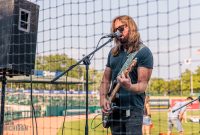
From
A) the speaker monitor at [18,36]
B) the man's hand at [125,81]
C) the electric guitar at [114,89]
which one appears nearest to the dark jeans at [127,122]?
the electric guitar at [114,89]

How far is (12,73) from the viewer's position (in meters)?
4.27

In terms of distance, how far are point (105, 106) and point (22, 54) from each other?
1958mm

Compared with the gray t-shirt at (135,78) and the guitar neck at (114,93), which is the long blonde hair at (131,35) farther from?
the guitar neck at (114,93)

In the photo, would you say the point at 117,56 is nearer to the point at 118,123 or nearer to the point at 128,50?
the point at 128,50

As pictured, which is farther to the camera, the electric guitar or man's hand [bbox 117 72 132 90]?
the electric guitar

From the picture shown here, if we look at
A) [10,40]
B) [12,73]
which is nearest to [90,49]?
[10,40]

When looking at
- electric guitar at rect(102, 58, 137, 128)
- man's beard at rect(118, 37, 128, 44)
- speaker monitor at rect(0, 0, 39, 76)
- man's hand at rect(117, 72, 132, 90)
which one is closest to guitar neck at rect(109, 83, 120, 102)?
electric guitar at rect(102, 58, 137, 128)

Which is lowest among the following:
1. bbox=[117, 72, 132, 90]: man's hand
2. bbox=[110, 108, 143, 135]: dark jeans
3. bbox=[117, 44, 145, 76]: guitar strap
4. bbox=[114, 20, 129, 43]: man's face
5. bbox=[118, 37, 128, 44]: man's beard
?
bbox=[110, 108, 143, 135]: dark jeans

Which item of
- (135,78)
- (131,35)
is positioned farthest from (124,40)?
(135,78)

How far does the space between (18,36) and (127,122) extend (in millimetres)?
2099

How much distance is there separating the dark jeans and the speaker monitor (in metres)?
1.87

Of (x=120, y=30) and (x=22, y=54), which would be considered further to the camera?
(x=22, y=54)

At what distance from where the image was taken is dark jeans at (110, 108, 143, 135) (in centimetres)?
223

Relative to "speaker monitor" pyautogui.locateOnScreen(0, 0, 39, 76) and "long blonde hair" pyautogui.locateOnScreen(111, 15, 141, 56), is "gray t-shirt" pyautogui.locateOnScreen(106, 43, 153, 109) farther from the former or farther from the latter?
"speaker monitor" pyautogui.locateOnScreen(0, 0, 39, 76)
